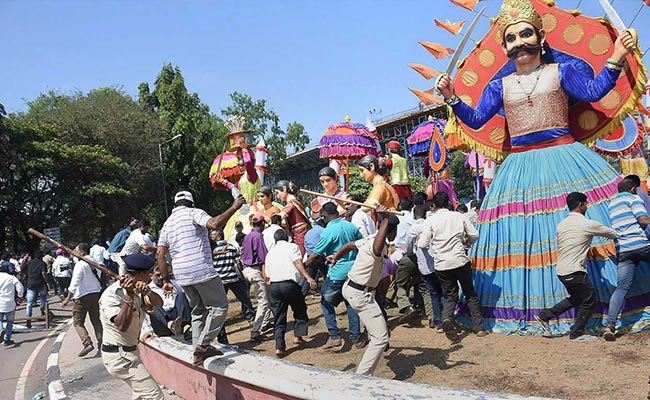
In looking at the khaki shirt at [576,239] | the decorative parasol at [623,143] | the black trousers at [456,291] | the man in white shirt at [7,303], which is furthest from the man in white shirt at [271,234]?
the man in white shirt at [7,303]

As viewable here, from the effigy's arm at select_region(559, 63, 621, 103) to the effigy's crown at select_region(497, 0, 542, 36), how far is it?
1.98ft

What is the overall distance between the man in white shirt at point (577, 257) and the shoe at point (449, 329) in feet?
3.54

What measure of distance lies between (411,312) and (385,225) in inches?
114

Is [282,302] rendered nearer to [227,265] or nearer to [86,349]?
[227,265]

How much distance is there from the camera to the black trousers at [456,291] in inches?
233

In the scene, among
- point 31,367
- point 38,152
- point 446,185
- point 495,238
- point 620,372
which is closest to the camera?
point 620,372

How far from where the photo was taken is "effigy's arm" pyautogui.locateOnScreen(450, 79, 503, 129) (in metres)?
6.51

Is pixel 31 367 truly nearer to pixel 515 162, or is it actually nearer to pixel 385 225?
pixel 385 225

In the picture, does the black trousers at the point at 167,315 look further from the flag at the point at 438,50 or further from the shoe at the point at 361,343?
the flag at the point at 438,50

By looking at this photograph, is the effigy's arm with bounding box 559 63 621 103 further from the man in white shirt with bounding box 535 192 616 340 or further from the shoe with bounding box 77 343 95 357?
the shoe with bounding box 77 343 95 357

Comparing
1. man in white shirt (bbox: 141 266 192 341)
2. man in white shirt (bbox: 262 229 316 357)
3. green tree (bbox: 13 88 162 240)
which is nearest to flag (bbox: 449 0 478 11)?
man in white shirt (bbox: 262 229 316 357)

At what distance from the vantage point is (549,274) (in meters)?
5.66

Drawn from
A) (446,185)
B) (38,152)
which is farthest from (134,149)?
(446,185)

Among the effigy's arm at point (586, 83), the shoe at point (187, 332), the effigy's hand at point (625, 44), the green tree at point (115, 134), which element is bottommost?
the shoe at point (187, 332)
